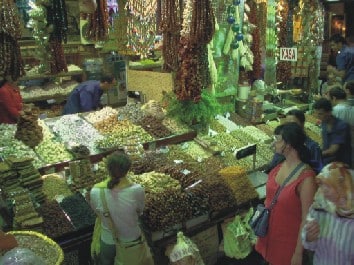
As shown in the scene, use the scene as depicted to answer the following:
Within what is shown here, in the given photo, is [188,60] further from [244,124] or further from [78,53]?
[78,53]

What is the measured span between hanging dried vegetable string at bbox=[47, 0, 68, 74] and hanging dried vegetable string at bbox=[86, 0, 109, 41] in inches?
12.2

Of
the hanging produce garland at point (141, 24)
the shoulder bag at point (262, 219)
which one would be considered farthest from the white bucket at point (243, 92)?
the shoulder bag at point (262, 219)

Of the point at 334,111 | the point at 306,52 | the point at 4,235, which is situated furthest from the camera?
the point at 306,52

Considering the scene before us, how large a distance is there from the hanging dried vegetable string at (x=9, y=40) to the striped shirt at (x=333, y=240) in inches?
119

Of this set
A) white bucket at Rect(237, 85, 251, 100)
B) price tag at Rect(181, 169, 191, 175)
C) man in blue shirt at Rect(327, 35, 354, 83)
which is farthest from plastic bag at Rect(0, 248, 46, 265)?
man in blue shirt at Rect(327, 35, 354, 83)

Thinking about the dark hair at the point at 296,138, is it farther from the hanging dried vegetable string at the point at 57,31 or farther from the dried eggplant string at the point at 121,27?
the dried eggplant string at the point at 121,27

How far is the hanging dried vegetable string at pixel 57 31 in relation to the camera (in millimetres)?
4156

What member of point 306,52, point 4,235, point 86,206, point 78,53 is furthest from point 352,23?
point 4,235

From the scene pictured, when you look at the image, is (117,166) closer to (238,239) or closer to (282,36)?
(238,239)

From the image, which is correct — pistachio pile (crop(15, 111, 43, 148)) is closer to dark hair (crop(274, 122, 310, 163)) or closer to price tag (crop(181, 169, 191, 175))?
price tag (crop(181, 169, 191, 175))

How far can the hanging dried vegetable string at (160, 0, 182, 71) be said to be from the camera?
16.3 ft

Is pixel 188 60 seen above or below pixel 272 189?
above

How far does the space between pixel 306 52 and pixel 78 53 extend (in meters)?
4.91

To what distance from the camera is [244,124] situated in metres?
6.62
